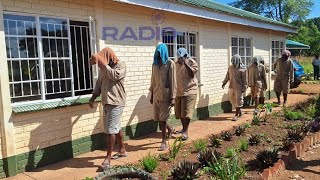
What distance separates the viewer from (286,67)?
1041 centimetres

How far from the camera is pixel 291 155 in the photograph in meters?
5.05

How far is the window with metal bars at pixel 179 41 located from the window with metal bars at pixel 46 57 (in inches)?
98.4

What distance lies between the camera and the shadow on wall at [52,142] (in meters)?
4.96

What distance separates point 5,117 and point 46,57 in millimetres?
1194

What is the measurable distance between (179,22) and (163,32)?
661mm

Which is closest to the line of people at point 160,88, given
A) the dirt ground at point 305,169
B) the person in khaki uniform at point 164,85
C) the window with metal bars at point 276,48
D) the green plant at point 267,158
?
the person in khaki uniform at point 164,85

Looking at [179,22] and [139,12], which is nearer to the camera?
[139,12]

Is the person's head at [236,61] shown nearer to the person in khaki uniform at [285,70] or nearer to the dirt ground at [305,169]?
the person in khaki uniform at [285,70]

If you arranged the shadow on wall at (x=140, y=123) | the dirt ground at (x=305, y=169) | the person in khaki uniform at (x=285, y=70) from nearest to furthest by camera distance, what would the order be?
the dirt ground at (x=305, y=169)
the shadow on wall at (x=140, y=123)
the person in khaki uniform at (x=285, y=70)

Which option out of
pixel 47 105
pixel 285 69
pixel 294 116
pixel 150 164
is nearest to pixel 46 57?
pixel 47 105

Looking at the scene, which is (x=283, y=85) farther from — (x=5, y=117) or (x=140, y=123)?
(x=5, y=117)

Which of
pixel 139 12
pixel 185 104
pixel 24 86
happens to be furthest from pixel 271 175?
pixel 139 12

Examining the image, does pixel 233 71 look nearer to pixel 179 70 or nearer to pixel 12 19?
pixel 179 70

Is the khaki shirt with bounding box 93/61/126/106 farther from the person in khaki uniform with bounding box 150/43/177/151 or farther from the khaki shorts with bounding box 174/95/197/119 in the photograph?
the khaki shorts with bounding box 174/95/197/119
